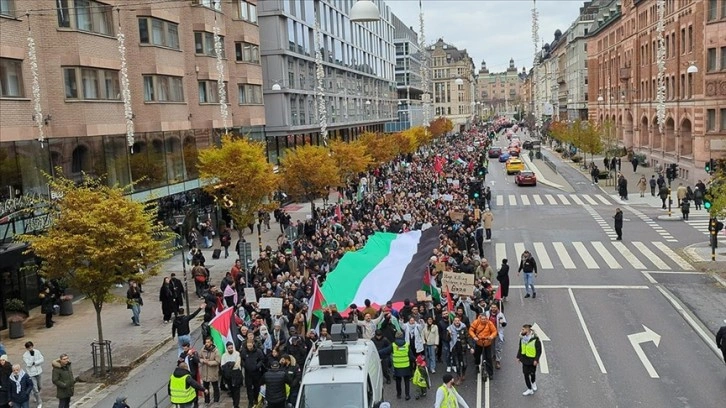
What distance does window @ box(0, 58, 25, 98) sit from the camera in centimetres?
2525

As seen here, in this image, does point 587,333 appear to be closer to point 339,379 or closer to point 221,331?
point 339,379

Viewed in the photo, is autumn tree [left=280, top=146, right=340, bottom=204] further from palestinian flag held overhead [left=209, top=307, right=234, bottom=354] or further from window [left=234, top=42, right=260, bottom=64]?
palestinian flag held overhead [left=209, top=307, right=234, bottom=354]

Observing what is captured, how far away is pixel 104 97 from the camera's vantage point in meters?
31.1

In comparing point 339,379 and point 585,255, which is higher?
point 339,379

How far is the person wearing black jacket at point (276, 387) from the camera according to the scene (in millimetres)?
14859

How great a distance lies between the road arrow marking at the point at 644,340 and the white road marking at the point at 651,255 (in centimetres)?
961

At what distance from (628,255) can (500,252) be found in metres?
5.70

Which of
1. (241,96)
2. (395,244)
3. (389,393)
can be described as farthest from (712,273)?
(241,96)

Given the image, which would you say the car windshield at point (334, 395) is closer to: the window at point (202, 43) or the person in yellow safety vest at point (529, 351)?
the person in yellow safety vest at point (529, 351)

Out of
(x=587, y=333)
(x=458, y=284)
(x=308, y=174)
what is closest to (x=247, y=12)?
(x=308, y=174)

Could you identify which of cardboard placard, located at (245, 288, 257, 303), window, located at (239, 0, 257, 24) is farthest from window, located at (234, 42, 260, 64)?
cardboard placard, located at (245, 288, 257, 303)

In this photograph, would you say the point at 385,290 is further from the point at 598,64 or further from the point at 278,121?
the point at 598,64

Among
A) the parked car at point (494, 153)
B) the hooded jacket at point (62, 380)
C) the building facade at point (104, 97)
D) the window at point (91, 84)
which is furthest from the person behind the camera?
the parked car at point (494, 153)

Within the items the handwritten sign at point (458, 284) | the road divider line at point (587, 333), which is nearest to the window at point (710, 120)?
the road divider line at point (587, 333)
